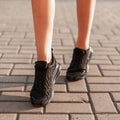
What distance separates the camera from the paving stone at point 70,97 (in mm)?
2244

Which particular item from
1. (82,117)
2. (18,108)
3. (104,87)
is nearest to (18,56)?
(104,87)

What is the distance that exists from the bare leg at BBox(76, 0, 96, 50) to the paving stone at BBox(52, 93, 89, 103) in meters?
0.45

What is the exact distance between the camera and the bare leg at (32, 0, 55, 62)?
210 cm

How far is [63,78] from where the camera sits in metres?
2.63

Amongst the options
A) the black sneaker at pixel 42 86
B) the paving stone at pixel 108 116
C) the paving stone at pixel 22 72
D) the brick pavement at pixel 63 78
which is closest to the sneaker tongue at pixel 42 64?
the black sneaker at pixel 42 86

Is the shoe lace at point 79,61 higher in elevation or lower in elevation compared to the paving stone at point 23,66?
higher

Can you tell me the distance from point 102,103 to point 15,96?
59cm

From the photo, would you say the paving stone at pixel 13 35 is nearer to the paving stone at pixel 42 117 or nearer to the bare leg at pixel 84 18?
the bare leg at pixel 84 18

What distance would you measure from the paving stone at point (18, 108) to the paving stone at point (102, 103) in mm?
362

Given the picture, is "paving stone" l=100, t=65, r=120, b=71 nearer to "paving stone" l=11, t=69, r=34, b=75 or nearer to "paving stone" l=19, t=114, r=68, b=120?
"paving stone" l=11, t=69, r=34, b=75

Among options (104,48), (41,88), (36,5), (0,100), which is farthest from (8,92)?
(104,48)

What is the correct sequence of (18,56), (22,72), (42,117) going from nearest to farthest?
(42,117) → (22,72) → (18,56)

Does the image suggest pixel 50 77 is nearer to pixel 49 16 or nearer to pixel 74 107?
pixel 74 107

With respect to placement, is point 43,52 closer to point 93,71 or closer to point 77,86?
point 77,86
